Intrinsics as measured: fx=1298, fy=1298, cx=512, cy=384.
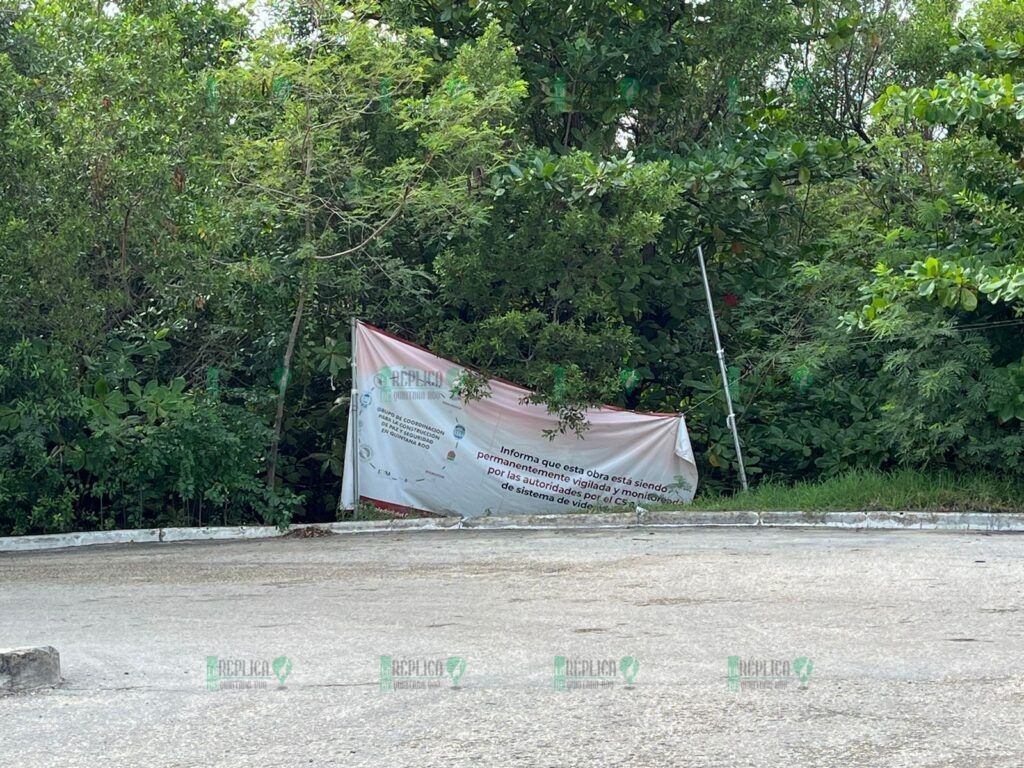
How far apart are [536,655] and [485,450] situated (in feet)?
26.1

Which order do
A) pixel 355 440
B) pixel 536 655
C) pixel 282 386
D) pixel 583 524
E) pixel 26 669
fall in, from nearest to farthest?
pixel 26 669
pixel 536 655
pixel 583 524
pixel 355 440
pixel 282 386

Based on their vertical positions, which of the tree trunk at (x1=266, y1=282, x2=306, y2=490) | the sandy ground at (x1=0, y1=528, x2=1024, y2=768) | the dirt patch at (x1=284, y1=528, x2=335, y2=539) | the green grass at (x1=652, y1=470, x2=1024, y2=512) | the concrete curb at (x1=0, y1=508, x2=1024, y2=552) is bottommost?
the sandy ground at (x1=0, y1=528, x2=1024, y2=768)

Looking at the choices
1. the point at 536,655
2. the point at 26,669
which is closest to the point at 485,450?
the point at 536,655

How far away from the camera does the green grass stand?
13.2m

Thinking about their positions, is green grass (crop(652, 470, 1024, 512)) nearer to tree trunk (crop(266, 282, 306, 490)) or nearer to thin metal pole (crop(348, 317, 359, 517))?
thin metal pole (crop(348, 317, 359, 517))

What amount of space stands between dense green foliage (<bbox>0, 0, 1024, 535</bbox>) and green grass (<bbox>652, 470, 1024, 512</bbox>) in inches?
10.7

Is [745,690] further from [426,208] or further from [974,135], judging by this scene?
[974,135]

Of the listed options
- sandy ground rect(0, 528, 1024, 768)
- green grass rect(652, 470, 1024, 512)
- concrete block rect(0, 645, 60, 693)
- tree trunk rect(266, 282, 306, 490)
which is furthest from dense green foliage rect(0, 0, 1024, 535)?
concrete block rect(0, 645, 60, 693)

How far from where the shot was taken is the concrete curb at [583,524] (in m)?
12.7

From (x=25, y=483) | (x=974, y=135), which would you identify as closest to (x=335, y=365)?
(x=25, y=483)

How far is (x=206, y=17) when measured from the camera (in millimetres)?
15836

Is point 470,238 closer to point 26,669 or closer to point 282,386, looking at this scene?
point 282,386

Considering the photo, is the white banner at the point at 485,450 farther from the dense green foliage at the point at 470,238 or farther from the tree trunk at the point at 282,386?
the tree trunk at the point at 282,386

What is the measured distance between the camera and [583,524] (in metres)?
13.6
